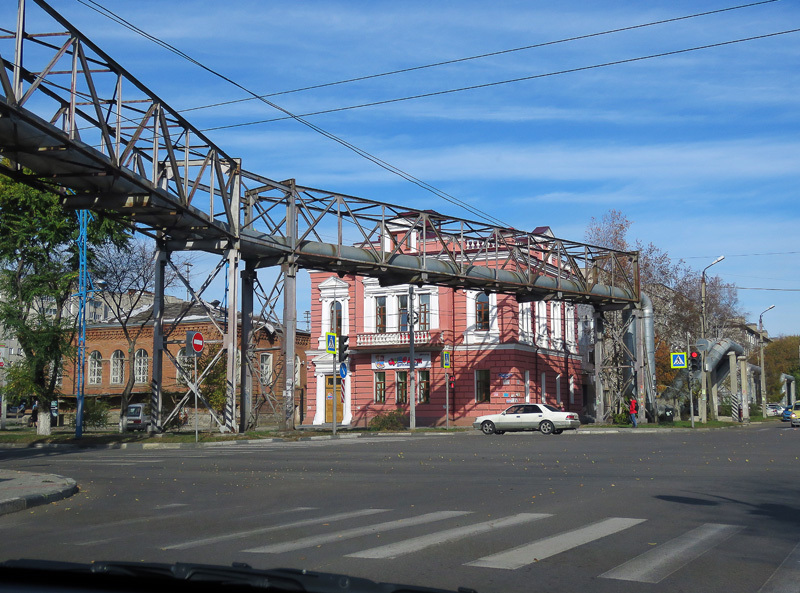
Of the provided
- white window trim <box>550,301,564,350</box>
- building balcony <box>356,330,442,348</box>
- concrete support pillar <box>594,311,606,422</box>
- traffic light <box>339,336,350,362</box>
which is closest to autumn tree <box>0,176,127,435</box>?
traffic light <box>339,336,350,362</box>

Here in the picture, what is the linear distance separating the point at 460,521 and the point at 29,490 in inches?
284

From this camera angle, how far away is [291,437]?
95.7ft

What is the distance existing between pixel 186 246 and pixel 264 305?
397 cm

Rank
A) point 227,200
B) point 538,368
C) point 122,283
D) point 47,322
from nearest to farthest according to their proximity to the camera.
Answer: point 227,200 → point 47,322 → point 122,283 → point 538,368

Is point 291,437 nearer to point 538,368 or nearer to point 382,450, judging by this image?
point 382,450

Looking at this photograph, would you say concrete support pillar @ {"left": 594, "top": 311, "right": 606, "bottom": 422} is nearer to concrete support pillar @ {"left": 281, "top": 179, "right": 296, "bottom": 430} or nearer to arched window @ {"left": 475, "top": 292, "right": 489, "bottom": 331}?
arched window @ {"left": 475, "top": 292, "right": 489, "bottom": 331}

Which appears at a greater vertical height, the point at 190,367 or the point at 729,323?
the point at 729,323

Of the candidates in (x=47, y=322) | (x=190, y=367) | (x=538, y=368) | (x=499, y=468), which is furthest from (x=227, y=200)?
(x=538, y=368)

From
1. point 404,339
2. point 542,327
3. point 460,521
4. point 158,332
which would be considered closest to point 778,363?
point 542,327

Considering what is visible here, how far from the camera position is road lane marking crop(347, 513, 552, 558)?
290 inches

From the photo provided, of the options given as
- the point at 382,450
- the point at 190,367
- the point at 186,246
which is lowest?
the point at 382,450

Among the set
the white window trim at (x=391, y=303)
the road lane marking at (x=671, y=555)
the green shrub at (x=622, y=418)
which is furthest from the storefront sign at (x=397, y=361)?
the road lane marking at (x=671, y=555)

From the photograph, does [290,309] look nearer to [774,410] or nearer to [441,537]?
[441,537]

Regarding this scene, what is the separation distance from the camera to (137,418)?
43938 millimetres
